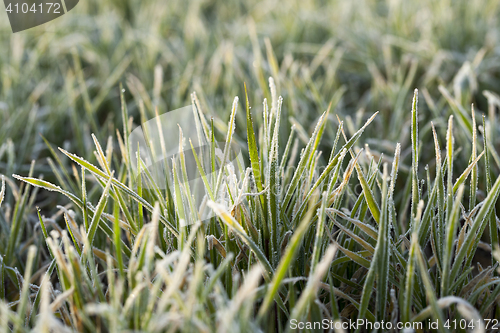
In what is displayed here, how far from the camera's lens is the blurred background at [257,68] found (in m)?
1.04

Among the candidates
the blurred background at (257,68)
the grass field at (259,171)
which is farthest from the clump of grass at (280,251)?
the blurred background at (257,68)

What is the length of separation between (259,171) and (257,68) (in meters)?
0.55

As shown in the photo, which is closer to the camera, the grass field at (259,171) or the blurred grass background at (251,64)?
the grass field at (259,171)

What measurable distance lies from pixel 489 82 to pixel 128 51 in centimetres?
116

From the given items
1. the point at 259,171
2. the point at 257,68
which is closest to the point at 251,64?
the point at 257,68

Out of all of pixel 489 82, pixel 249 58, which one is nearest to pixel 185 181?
pixel 249 58

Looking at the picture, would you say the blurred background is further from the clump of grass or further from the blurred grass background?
the clump of grass

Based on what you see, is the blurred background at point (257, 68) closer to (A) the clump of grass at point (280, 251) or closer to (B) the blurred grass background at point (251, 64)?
(B) the blurred grass background at point (251, 64)

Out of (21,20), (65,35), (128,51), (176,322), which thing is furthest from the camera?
(21,20)

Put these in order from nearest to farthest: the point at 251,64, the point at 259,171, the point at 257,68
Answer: the point at 259,171 → the point at 257,68 → the point at 251,64

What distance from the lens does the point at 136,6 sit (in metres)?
2.00

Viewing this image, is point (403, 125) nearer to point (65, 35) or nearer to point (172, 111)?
point (172, 111)

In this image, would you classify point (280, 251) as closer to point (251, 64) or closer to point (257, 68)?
point (257, 68)

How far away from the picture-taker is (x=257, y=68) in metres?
1.04
